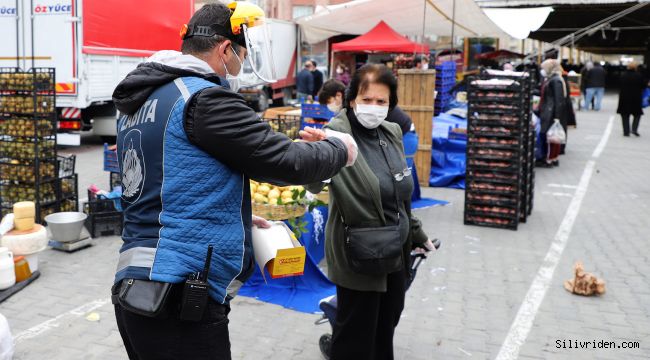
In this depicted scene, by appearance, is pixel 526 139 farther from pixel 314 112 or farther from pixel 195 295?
pixel 195 295

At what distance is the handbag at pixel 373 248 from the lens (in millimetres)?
3061

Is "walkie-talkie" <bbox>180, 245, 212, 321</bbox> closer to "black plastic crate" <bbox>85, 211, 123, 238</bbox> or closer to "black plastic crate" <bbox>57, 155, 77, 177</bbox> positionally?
"black plastic crate" <bbox>85, 211, 123, 238</bbox>

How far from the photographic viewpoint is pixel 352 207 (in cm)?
307

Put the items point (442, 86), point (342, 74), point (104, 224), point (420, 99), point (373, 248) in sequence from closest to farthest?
point (373, 248), point (104, 224), point (420, 99), point (442, 86), point (342, 74)

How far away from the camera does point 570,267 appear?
6.11 m

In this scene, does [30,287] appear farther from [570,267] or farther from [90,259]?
[570,267]

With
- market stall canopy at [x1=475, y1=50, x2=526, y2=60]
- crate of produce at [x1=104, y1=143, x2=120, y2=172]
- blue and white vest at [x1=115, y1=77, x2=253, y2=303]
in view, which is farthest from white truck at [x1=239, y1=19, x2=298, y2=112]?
blue and white vest at [x1=115, y1=77, x2=253, y2=303]

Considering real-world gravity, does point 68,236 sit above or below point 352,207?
below

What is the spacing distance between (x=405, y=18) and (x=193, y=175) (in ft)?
55.6

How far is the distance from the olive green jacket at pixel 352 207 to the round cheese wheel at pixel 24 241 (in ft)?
10.9

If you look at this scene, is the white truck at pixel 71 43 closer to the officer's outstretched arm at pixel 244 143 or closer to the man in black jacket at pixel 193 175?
the man in black jacket at pixel 193 175

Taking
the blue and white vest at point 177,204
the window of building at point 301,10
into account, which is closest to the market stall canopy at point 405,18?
the blue and white vest at point 177,204

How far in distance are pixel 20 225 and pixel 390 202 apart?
12.7 ft

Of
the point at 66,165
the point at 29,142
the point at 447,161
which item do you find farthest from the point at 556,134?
the point at 29,142
